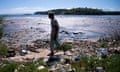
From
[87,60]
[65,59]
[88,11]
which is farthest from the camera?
[88,11]

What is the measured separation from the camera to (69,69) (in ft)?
23.9

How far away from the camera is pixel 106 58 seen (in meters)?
8.37

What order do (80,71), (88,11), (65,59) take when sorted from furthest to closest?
(88,11) → (65,59) → (80,71)

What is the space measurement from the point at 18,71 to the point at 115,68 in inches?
125

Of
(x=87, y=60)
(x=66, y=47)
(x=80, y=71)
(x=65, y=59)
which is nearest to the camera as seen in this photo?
(x=80, y=71)

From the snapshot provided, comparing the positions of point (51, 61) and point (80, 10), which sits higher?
point (51, 61)

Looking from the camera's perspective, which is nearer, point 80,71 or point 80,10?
point 80,71

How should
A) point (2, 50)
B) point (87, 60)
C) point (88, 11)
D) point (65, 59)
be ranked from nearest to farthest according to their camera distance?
point (87, 60)
point (65, 59)
point (2, 50)
point (88, 11)

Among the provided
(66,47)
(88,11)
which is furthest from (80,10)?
(66,47)

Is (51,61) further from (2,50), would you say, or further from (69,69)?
(2,50)

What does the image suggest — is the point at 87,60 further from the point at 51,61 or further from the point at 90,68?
the point at 51,61

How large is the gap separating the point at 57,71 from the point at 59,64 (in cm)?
98

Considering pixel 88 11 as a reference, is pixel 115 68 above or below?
above

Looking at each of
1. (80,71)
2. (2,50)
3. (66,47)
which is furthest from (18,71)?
(66,47)
